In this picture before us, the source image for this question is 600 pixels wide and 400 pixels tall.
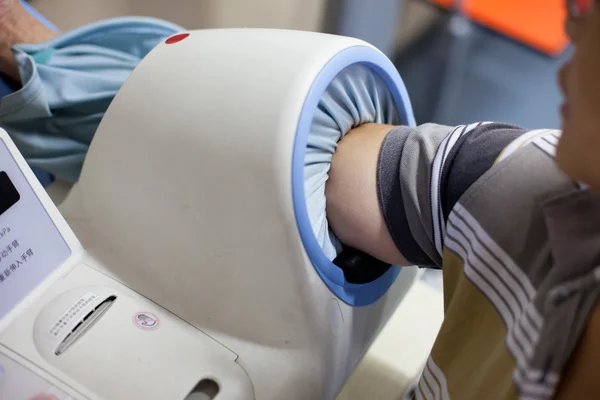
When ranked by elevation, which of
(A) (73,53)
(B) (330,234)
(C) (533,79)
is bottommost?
(C) (533,79)

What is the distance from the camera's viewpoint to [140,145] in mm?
576

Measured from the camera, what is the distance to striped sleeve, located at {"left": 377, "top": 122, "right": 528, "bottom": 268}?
487 millimetres

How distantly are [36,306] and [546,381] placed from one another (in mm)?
481

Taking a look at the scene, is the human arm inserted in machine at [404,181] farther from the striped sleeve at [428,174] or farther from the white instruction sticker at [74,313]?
the white instruction sticker at [74,313]

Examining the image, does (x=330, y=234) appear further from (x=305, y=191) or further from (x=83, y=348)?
(x=83, y=348)

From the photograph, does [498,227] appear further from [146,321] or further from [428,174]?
[146,321]

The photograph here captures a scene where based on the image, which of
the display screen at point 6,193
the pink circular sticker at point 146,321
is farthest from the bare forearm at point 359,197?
the display screen at point 6,193

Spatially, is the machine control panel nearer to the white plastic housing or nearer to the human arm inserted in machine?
the white plastic housing

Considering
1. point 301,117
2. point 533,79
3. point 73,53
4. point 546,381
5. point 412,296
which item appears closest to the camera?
point 546,381

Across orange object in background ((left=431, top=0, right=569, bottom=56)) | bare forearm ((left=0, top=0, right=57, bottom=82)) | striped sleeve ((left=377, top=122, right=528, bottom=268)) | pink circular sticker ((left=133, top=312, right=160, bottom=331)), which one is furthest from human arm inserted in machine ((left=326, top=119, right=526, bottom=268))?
orange object in background ((left=431, top=0, right=569, bottom=56))

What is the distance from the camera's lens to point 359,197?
57 cm

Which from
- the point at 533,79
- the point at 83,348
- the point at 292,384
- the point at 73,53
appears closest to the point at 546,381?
the point at 292,384

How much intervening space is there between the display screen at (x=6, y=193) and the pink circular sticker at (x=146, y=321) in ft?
0.56

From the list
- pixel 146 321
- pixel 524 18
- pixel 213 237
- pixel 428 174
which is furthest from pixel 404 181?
pixel 524 18
